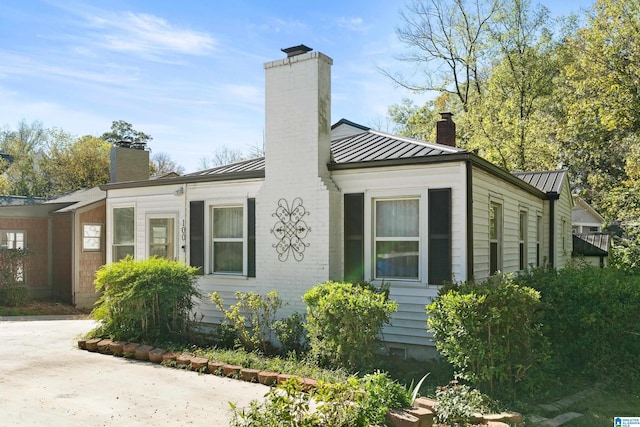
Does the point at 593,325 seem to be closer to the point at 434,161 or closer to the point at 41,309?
the point at 434,161

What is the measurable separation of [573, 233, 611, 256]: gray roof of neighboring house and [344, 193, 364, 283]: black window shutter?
422 inches

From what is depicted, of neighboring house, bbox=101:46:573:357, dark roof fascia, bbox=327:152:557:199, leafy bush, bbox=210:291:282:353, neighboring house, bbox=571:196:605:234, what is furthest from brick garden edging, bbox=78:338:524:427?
neighboring house, bbox=571:196:605:234

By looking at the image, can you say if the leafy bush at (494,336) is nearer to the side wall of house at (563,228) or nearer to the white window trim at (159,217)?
the white window trim at (159,217)

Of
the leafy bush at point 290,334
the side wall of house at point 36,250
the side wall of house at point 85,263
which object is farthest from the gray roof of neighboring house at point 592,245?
the side wall of house at point 36,250

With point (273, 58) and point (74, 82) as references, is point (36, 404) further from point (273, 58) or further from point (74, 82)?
point (74, 82)

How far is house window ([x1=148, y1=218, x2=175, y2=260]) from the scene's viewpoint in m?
10.9

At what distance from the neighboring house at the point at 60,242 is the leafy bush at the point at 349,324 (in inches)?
372

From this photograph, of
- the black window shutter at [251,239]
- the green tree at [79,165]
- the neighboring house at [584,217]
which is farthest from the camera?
the green tree at [79,165]

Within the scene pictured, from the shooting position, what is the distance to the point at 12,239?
14945 millimetres

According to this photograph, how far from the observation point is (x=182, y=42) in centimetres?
1261

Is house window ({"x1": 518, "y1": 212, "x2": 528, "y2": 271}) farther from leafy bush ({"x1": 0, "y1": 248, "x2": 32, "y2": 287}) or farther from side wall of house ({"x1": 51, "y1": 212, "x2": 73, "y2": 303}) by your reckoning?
leafy bush ({"x1": 0, "y1": 248, "x2": 32, "y2": 287})

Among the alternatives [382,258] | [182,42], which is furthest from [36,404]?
[182,42]

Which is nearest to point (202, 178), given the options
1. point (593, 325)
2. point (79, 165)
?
point (593, 325)

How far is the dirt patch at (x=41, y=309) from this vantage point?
12977 millimetres
